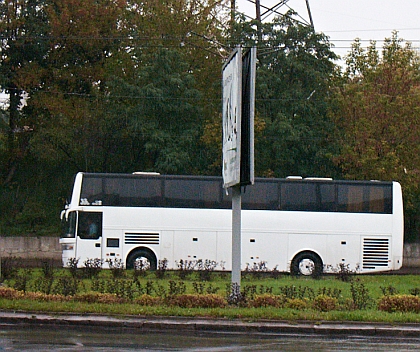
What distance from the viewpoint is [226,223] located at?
3025cm

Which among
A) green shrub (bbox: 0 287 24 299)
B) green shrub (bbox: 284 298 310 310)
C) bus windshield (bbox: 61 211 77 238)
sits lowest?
green shrub (bbox: 284 298 310 310)

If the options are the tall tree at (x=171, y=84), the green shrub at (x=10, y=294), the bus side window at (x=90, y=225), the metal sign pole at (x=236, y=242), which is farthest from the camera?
the tall tree at (x=171, y=84)

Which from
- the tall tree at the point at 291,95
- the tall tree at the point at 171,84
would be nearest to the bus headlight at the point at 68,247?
the tall tree at the point at 171,84

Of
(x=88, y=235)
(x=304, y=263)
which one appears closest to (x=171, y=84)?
(x=88, y=235)

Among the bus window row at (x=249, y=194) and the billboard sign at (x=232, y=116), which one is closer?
the billboard sign at (x=232, y=116)

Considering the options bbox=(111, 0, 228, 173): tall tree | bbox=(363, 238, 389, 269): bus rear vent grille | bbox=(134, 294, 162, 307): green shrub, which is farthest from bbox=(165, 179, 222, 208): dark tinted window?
bbox=(134, 294, 162, 307): green shrub

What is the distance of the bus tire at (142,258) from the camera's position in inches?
1180

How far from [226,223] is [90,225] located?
5553mm

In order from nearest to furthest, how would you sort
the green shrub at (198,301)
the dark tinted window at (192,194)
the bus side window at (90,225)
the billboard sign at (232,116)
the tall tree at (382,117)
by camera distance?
the green shrub at (198,301)
the billboard sign at (232,116)
the bus side window at (90,225)
the dark tinted window at (192,194)
the tall tree at (382,117)

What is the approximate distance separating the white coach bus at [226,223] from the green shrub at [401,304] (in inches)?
538

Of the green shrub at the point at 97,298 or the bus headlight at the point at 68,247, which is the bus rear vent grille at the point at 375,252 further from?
the green shrub at the point at 97,298

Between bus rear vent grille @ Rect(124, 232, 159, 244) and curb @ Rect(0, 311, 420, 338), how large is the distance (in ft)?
49.8

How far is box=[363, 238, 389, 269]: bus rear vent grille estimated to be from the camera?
98.7 feet

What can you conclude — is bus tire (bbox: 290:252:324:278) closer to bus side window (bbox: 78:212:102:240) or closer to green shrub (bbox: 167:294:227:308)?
bus side window (bbox: 78:212:102:240)
